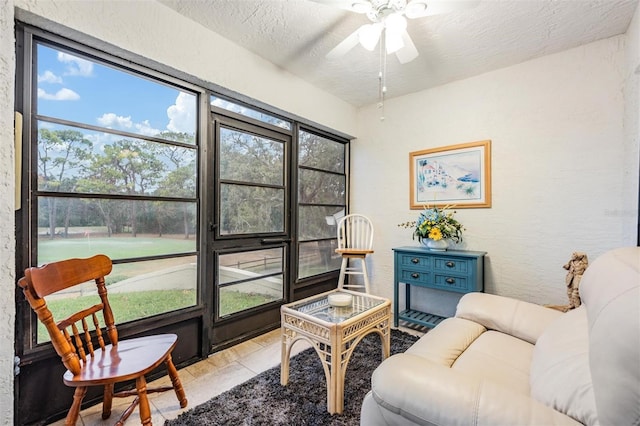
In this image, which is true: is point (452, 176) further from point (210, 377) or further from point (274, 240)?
point (210, 377)

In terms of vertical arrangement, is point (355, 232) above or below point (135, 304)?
above

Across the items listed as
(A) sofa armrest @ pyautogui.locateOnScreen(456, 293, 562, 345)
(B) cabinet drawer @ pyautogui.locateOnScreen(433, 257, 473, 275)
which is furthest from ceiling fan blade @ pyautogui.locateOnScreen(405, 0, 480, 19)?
(B) cabinet drawer @ pyautogui.locateOnScreen(433, 257, 473, 275)

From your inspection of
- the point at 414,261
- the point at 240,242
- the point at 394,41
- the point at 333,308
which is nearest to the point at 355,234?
the point at 414,261

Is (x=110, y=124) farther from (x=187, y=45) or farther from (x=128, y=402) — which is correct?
(x=128, y=402)

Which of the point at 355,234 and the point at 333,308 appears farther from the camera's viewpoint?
the point at 355,234

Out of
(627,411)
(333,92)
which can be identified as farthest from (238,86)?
(627,411)

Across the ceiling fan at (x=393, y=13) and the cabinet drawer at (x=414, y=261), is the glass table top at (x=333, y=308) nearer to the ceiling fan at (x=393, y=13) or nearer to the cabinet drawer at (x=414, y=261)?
the cabinet drawer at (x=414, y=261)

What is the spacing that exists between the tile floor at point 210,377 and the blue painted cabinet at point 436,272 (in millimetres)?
1154

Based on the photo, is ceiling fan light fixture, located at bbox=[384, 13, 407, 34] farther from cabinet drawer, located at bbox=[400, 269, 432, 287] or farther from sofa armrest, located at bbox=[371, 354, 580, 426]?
cabinet drawer, located at bbox=[400, 269, 432, 287]

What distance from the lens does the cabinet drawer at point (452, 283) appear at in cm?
244

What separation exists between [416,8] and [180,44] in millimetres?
1539

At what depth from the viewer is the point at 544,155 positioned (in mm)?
2396

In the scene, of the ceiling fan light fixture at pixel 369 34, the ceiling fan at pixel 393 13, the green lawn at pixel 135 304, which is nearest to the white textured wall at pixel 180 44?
the ceiling fan at pixel 393 13

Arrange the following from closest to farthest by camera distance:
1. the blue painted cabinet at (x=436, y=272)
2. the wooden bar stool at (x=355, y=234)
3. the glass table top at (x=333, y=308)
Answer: the glass table top at (x=333, y=308) → the blue painted cabinet at (x=436, y=272) → the wooden bar stool at (x=355, y=234)
